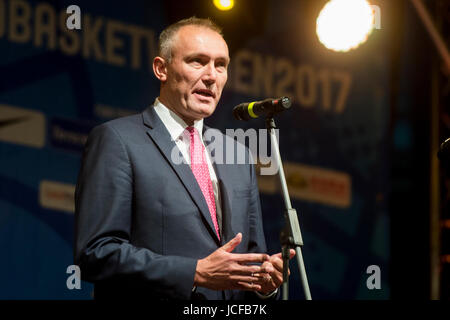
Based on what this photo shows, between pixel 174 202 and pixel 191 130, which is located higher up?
pixel 191 130

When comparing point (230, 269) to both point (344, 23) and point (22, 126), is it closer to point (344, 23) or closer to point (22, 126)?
point (22, 126)

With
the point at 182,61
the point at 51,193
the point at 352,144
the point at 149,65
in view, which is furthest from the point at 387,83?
the point at 182,61

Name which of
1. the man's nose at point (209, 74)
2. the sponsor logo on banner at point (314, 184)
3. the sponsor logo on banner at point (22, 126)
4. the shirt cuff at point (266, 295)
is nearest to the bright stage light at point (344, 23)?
the sponsor logo on banner at point (314, 184)

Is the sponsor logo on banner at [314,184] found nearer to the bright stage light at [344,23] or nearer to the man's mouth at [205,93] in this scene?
the bright stage light at [344,23]

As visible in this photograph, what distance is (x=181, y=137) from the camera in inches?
90.6

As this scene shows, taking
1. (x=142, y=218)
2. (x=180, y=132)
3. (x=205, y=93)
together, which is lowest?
(x=142, y=218)

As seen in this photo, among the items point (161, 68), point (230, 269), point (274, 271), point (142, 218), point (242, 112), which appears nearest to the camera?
point (230, 269)

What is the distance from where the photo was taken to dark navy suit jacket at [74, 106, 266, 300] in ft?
6.24

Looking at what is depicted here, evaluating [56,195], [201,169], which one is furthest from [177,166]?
[56,195]

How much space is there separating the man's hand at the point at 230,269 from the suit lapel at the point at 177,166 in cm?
24

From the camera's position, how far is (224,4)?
4125mm

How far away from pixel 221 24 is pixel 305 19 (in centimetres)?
149

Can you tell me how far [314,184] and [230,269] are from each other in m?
3.48
